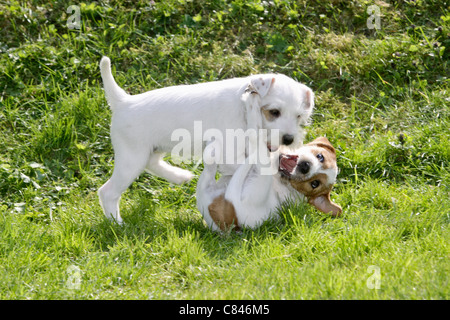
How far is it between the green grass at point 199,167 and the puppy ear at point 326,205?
0.24 ft

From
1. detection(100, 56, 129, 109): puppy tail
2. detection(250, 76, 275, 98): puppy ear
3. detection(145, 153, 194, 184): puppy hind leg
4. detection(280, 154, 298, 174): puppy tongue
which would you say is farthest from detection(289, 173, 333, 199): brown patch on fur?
detection(100, 56, 129, 109): puppy tail

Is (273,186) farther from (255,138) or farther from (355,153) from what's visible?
(355,153)

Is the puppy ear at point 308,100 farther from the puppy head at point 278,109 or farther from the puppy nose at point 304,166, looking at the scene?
the puppy nose at point 304,166

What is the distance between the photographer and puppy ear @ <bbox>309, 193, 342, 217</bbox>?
16.7 feet

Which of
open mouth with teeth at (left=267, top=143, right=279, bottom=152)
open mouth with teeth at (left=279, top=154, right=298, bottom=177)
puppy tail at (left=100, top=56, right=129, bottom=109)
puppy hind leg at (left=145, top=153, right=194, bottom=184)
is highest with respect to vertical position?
puppy tail at (left=100, top=56, right=129, bottom=109)

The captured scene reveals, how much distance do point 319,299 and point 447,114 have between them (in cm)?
327

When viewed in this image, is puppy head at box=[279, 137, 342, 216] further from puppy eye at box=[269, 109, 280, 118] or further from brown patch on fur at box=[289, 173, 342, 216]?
puppy eye at box=[269, 109, 280, 118]

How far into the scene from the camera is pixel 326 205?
202 inches

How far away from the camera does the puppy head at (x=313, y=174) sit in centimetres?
505

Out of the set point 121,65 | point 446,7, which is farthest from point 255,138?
point 446,7

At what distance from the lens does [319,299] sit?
12.9ft

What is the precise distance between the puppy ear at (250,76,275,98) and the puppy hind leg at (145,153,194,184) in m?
1.11

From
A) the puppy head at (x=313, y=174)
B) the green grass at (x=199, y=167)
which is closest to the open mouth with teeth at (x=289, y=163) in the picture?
the puppy head at (x=313, y=174)

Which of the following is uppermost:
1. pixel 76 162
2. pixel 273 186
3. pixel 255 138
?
pixel 255 138
